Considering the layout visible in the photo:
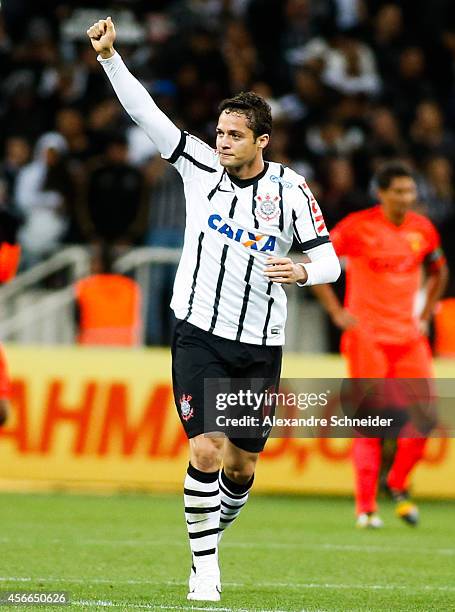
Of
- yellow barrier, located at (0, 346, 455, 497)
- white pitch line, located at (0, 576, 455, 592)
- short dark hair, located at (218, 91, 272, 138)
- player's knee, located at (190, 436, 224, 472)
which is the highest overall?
short dark hair, located at (218, 91, 272, 138)

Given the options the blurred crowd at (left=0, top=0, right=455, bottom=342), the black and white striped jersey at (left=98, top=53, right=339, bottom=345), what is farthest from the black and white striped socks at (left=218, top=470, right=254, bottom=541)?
the blurred crowd at (left=0, top=0, right=455, bottom=342)

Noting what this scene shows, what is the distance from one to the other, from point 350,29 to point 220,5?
1.81m

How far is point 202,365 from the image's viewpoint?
6.84 meters

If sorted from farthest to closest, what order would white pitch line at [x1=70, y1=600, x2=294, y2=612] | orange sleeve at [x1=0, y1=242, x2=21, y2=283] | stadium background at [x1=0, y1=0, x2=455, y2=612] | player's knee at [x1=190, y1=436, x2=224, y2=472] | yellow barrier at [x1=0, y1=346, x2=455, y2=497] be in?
yellow barrier at [x1=0, y1=346, x2=455, y2=497], stadium background at [x1=0, y1=0, x2=455, y2=612], orange sleeve at [x1=0, y1=242, x2=21, y2=283], player's knee at [x1=190, y1=436, x2=224, y2=472], white pitch line at [x1=70, y1=600, x2=294, y2=612]

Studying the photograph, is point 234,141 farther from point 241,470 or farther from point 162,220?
point 162,220

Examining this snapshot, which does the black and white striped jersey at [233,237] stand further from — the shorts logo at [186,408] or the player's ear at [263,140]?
the shorts logo at [186,408]

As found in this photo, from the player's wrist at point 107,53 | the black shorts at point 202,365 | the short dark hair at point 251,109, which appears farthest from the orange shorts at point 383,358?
the player's wrist at point 107,53

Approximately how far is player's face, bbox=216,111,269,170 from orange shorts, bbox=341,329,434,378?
4026mm

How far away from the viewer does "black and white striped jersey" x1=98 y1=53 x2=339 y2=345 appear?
6.89m

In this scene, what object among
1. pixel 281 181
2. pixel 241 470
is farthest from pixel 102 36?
pixel 241 470

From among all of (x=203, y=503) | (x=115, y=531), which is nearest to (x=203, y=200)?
(x=203, y=503)

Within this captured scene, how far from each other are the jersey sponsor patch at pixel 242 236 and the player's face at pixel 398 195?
3.95m

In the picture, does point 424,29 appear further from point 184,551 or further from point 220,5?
point 184,551

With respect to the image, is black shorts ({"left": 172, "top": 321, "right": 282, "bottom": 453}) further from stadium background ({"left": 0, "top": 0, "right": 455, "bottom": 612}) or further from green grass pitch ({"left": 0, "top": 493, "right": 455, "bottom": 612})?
stadium background ({"left": 0, "top": 0, "right": 455, "bottom": 612})
